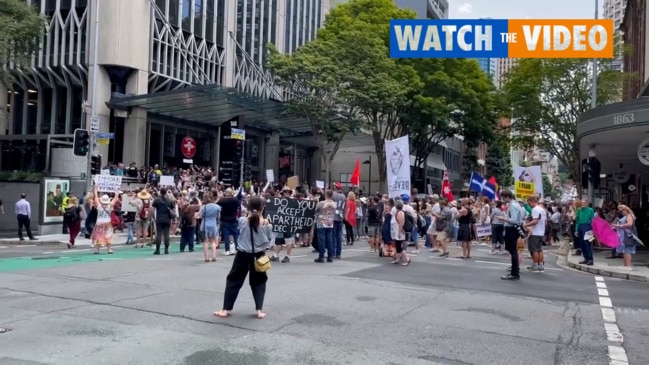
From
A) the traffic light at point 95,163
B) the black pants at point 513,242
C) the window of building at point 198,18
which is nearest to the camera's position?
the black pants at point 513,242

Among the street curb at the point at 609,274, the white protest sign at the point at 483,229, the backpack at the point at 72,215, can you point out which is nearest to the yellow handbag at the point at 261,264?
the street curb at the point at 609,274

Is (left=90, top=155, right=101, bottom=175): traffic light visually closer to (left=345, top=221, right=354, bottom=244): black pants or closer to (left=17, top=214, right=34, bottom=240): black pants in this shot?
(left=17, top=214, right=34, bottom=240): black pants

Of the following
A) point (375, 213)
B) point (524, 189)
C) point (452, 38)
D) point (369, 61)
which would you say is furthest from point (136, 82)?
point (452, 38)

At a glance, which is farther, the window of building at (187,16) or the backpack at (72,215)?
the window of building at (187,16)

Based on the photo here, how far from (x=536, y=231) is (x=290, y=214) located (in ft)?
18.8

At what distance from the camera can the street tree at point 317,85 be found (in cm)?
3312

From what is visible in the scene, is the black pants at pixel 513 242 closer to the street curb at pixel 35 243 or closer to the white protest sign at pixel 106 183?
the white protest sign at pixel 106 183

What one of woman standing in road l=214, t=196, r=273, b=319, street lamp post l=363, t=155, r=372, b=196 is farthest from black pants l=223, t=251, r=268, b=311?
street lamp post l=363, t=155, r=372, b=196

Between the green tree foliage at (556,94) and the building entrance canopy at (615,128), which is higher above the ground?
the green tree foliage at (556,94)

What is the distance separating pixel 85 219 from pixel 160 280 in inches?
471

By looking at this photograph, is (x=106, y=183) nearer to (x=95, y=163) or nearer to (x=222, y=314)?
(x=95, y=163)

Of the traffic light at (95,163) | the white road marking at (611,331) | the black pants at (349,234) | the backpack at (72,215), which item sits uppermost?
the traffic light at (95,163)

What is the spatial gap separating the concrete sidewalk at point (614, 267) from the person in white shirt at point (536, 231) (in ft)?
5.65

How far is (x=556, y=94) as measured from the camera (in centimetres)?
3684
